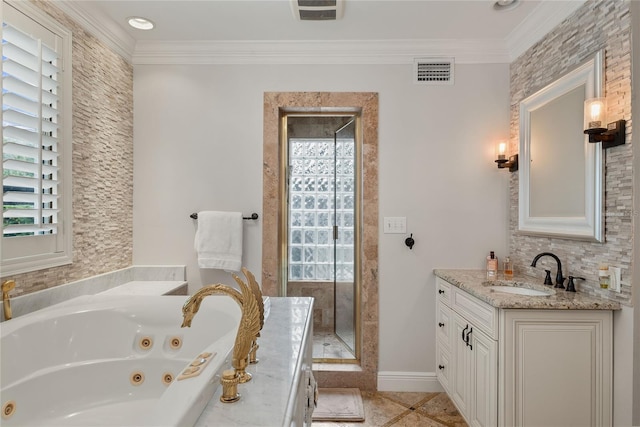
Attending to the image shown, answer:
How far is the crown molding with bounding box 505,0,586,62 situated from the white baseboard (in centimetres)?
234

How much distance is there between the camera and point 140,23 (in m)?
2.23

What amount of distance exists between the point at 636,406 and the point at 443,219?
4.44 ft

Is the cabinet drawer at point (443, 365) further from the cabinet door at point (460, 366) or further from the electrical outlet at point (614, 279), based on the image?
the electrical outlet at point (614, 279)

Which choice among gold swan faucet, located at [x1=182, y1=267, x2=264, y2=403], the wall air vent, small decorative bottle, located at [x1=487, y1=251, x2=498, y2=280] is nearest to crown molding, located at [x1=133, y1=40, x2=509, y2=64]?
the wall air vent

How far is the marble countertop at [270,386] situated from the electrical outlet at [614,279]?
1.38m

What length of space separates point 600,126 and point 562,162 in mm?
337

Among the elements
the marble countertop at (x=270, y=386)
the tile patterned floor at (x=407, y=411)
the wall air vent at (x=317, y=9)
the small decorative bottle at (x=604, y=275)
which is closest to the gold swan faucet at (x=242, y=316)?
the marble countertop at (x=270, y=386)

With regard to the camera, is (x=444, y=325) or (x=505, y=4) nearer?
(x=505, y=4)

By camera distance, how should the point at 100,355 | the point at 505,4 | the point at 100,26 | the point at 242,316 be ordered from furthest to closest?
1. the point at 100,26
2. the point at 505,4
3. the point at 100,355
4. the point at 242,316

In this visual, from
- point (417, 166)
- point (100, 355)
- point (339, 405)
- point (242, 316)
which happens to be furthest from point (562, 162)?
point (100, 355)

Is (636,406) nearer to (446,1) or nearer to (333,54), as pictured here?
(446,1)

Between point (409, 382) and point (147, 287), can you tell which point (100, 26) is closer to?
point (147, 287)

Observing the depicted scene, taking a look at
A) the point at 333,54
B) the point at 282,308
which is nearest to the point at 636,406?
the point at 282,308

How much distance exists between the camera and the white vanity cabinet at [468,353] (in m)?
1.64
